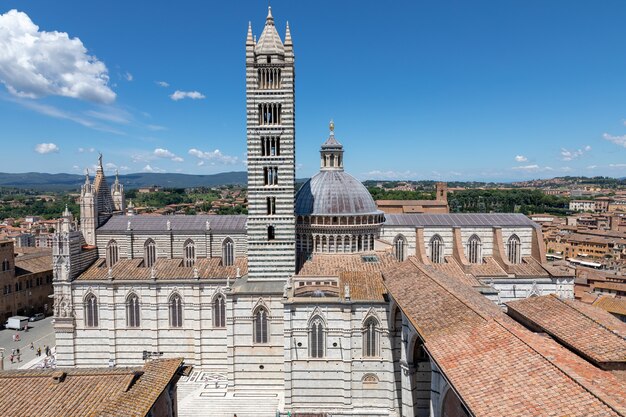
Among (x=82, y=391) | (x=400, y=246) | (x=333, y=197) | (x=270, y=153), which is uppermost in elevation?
(x=270, y=153)

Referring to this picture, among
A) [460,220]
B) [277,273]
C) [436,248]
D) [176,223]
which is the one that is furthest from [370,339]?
[176,223]

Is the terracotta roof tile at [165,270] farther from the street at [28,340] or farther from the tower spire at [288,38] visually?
the tower spire at [288,38]

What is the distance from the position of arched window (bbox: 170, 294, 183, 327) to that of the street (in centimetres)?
1301

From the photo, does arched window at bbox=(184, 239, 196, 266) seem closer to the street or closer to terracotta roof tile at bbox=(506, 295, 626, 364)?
the street

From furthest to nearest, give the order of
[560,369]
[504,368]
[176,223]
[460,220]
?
[460,220] < [176,223] < [504,368] < [560,369]

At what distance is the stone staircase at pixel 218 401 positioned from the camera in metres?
26.7

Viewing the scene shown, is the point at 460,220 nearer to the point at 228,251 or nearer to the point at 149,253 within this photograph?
the point at 228,251

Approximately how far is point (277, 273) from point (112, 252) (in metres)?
16.5

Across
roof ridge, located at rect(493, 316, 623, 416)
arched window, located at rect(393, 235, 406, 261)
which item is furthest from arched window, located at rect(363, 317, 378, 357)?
arched window, located at rect(393, 235, 406, 261)

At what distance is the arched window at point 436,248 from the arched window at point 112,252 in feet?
94.3

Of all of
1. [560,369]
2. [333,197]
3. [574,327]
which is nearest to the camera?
[560,369]

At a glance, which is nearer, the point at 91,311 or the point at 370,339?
the point at 370,339

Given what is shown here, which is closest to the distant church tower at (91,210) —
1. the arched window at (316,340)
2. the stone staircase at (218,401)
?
the stone staircase at (218,401)

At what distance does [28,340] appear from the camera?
129ft
